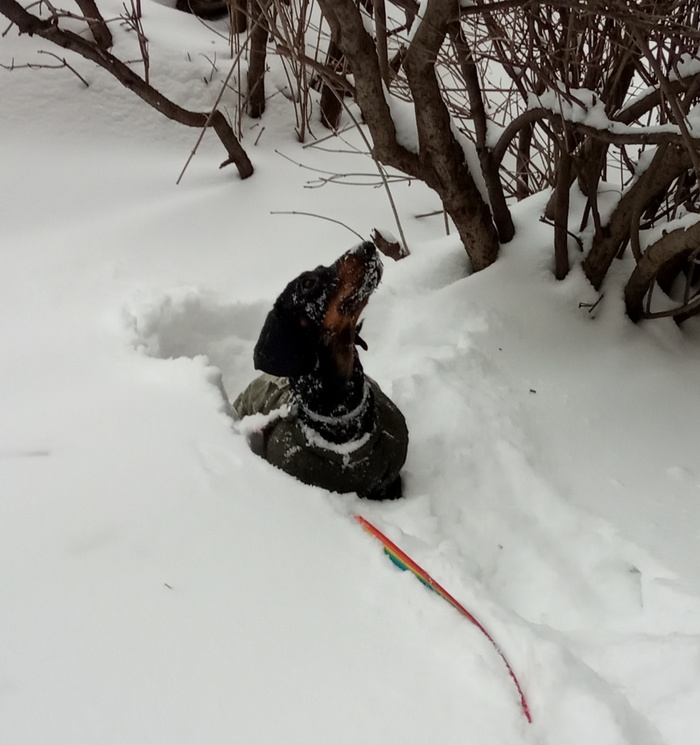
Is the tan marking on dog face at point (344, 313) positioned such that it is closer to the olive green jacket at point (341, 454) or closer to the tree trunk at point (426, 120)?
the olive green jacket at point (341, 454)

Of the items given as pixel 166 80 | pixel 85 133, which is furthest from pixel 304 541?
pixel 166 80

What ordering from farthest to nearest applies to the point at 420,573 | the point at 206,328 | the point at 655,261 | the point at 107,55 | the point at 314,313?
the point at 107,55 < the point at 206,328 < the point at 655,261 < the point at 314,313 < the point at 420,573

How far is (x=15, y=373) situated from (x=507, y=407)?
1513 millimetres

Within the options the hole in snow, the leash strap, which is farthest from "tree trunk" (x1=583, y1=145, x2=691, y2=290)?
the leash strap

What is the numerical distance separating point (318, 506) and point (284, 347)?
378 millimetres

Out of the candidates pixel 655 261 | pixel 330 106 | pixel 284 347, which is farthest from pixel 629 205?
pixel 330 106

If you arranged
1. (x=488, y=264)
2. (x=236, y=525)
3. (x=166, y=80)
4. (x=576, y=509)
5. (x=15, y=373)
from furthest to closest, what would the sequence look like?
(x=166, y=80) < (x=488, y=264) < (x=15, y=373) < (x=576, y=509) < (x=236, y=525)

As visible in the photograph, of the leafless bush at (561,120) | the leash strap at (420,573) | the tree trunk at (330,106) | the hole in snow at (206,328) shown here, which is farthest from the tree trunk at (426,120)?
the tree trunk at (330,106)

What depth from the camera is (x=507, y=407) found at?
190 centimetres

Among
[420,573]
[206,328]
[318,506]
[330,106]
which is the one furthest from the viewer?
[330,106]

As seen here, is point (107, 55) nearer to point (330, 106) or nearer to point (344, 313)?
point (330, 106)

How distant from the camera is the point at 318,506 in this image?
1.35 m

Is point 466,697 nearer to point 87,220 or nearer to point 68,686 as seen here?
point 68,686

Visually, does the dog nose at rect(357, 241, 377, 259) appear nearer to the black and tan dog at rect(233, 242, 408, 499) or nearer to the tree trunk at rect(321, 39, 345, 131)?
the black and tan dog at rect(233, 242, 408, 499)
